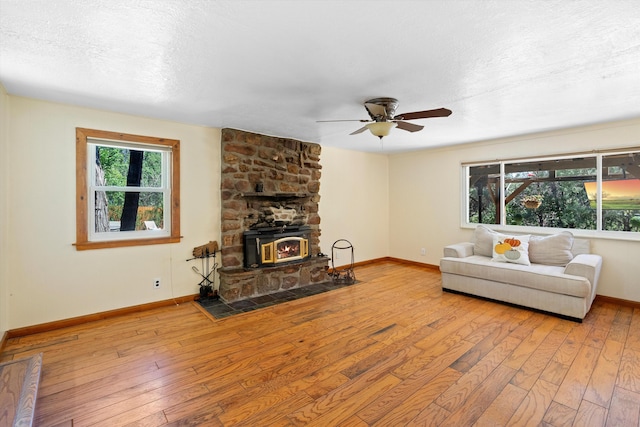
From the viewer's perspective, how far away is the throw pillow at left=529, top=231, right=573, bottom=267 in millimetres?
3873

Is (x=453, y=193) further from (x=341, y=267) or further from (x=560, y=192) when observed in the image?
(x=341, y=267)

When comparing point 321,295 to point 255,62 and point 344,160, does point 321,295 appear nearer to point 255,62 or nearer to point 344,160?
point 344,160

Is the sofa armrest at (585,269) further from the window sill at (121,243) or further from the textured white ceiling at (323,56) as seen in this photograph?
the window sill at (121,243)

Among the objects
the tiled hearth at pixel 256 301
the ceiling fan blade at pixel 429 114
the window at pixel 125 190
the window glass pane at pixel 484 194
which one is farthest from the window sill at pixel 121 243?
the window glass pane at pixel 484 194

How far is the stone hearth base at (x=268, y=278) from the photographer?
12.9ft

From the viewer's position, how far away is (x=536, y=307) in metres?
3.53

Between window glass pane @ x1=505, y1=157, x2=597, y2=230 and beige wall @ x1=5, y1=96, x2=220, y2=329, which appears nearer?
beige wall @ x1=5, y1=96, x2=220, y2=329

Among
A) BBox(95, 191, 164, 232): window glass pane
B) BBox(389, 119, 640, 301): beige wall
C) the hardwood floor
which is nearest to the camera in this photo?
the hardwood floor

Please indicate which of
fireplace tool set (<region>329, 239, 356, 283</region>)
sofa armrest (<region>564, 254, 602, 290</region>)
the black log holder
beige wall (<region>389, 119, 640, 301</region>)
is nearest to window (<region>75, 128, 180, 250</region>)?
the black log holder

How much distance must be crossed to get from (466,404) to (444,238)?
391 cm

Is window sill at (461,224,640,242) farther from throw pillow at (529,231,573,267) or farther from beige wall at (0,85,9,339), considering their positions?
beige wall at (0,85,9,339)

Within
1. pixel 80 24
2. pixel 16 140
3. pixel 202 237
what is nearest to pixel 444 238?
pixel 202 237

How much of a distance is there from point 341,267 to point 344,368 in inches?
129

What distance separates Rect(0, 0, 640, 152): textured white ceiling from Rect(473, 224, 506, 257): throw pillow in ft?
5.86
